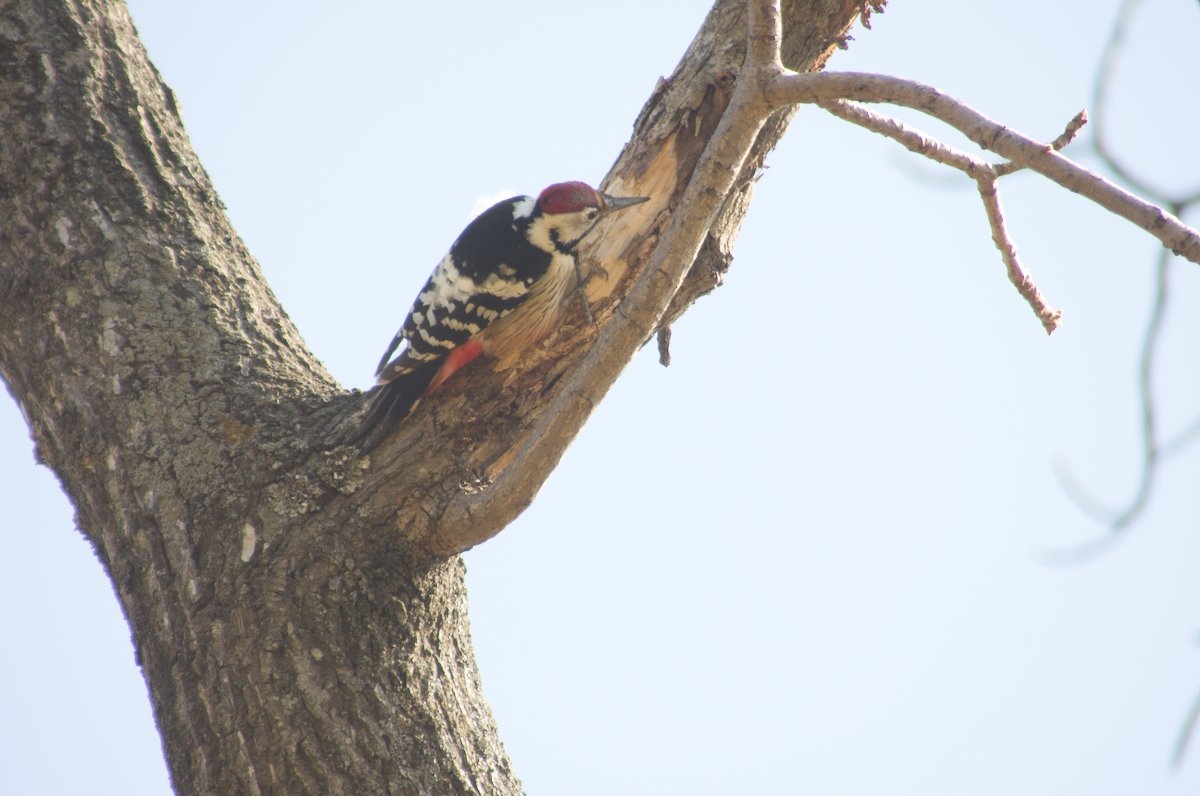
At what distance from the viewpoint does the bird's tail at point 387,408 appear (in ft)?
8.50

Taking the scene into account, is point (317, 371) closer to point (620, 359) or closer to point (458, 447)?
point (458, 447)

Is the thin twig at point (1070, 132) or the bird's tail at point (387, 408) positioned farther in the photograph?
the bird's tail at point (387, 408)

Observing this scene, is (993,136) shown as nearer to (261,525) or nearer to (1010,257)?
(1010,257)

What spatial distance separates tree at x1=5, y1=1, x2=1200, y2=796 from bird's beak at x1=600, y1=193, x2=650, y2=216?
70 centimetres

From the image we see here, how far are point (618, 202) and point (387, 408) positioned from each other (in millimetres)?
868

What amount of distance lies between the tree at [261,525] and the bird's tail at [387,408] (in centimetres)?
7

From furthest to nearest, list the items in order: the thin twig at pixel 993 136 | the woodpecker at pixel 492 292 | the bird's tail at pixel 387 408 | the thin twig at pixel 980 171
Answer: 1. the woodpecker at pixel 492 292
2. the bird's tail at pixel 387 408
3. the thin twig at pixel 980 171
4. the thin twig at pixel 993 136

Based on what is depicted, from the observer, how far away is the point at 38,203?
8.52 feet

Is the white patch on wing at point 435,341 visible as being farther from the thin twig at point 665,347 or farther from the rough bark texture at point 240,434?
the thin twig at point 665,347

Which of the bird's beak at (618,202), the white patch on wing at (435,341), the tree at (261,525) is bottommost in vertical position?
the tree at (261,525)

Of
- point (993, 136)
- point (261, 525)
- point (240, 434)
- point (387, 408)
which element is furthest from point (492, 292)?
point (993, 136)

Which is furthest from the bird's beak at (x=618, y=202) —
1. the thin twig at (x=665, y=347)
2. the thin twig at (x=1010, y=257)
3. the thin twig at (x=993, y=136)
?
the thin twig at (x=1010, y=257)

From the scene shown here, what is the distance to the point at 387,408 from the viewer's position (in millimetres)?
2658

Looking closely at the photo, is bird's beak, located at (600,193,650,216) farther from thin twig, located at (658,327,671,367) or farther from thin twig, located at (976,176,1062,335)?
thin twig, located at (976,176,1062,335)
